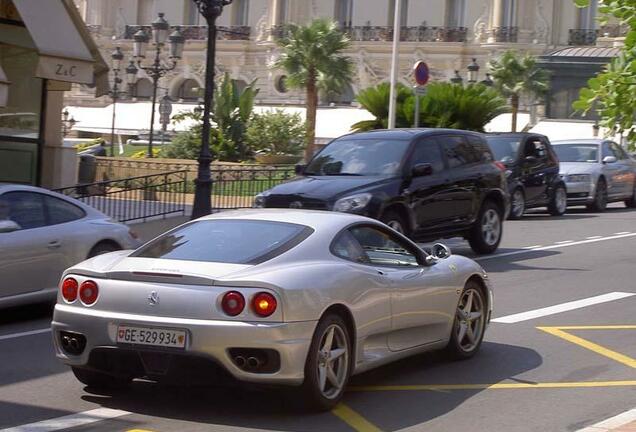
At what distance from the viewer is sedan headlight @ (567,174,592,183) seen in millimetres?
29062

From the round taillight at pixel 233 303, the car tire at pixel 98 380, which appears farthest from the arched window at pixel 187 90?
the round taillight at pixel 233 303

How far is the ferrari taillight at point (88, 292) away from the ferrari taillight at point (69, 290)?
10 centimetres

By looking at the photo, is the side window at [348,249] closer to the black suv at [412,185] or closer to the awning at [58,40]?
the black suv at [412,185]

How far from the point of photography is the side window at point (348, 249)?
29.5 feet

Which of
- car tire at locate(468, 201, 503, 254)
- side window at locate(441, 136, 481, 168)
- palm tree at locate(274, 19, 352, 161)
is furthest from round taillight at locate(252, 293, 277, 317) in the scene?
palm tree at locate(274, 19, 352, 161)

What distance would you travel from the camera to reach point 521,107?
6425 centimetres

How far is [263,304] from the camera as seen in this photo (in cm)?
799

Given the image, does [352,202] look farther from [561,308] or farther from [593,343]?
[593,343]

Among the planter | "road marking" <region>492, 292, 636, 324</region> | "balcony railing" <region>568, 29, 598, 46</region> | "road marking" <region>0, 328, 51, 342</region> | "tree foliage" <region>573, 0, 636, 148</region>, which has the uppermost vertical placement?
"balcony railing" <region>568, 29, 598, 46</region>

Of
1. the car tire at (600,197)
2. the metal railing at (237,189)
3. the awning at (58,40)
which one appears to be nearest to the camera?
the awning at (58,40)

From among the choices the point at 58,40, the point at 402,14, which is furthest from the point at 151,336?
the point at 402,14

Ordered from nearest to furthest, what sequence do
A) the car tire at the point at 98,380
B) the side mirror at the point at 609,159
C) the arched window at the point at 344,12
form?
the car tire at the point at 98,380 → the side mirror at the point at 609,159 → the arched window at the point at 344,12

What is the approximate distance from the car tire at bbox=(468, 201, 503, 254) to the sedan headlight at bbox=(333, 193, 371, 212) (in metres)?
2.99

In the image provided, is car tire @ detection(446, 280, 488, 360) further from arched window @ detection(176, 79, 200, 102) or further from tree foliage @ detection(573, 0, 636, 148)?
arched window @ detection(176, 79, 200, 102)
